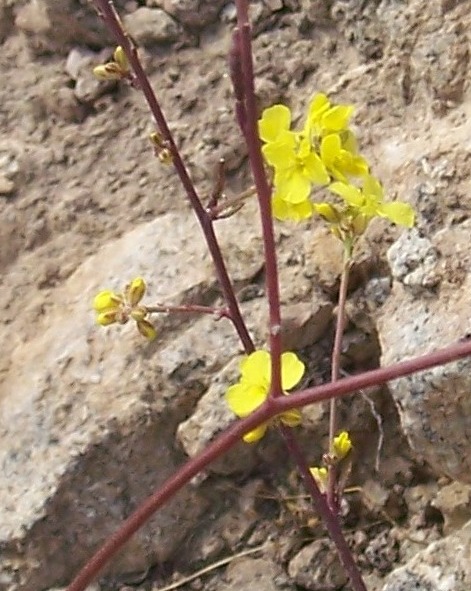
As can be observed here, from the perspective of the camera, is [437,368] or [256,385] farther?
[437,368]

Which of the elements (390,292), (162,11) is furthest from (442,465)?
(162,11)

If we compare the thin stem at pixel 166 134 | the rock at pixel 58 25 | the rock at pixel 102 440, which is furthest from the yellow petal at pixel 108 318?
the rock at pixel 58 25

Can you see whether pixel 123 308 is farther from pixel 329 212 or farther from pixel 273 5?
pixel 273 5

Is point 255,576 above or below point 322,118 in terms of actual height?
below

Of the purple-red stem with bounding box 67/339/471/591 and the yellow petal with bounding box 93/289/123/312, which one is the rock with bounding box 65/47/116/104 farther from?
the purple-red stem with bounding box 67/339/471/591

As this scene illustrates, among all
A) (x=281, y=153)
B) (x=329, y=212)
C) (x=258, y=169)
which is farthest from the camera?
(x=329, y=212)

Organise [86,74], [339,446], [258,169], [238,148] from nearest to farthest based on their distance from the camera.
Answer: [258,169] < [339,446] < [238,148] < [86,74]

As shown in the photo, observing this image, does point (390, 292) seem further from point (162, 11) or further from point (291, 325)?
point (162, 11)

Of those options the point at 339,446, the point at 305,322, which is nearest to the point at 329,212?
the point at 339,446
